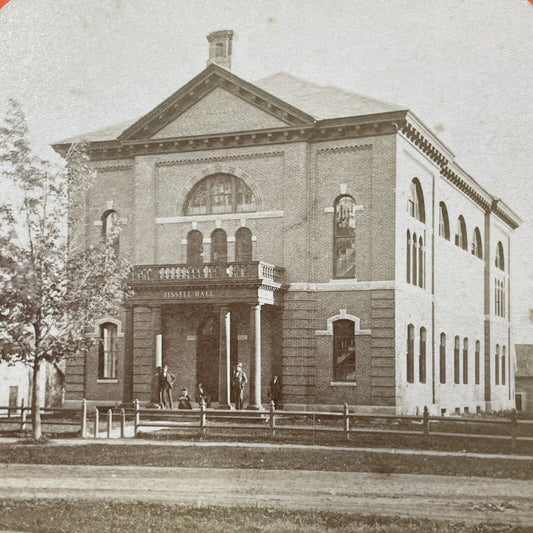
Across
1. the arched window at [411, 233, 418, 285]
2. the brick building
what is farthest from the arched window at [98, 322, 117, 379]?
the arched window at [411, 233, 418, 285]

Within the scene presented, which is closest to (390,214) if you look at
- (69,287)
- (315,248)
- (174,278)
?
(315,248)

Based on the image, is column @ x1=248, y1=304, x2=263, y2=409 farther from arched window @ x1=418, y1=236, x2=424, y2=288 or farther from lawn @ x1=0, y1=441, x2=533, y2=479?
lawn @ x1=0, y1=441, x2=533, y2=479

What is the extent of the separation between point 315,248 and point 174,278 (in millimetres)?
4605

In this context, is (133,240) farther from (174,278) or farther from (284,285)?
(284,285)

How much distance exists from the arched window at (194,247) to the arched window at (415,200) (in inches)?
280

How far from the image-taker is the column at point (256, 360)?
25766 millimetres

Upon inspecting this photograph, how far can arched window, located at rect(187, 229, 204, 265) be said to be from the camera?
2886cm

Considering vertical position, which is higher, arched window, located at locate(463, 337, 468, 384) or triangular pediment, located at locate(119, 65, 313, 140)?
triangular pediment, located at locate(119, 65, 313, 140)

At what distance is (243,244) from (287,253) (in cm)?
175

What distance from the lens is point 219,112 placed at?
27.2m

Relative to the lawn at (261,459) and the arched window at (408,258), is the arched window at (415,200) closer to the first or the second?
the arched window at (408,258)

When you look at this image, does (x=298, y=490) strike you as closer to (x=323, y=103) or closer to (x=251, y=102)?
(x=323, y=103)

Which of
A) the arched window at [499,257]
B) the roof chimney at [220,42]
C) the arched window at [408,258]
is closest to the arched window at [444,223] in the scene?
the arched window at [408,258]

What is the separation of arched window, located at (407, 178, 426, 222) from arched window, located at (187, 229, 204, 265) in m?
7.12
